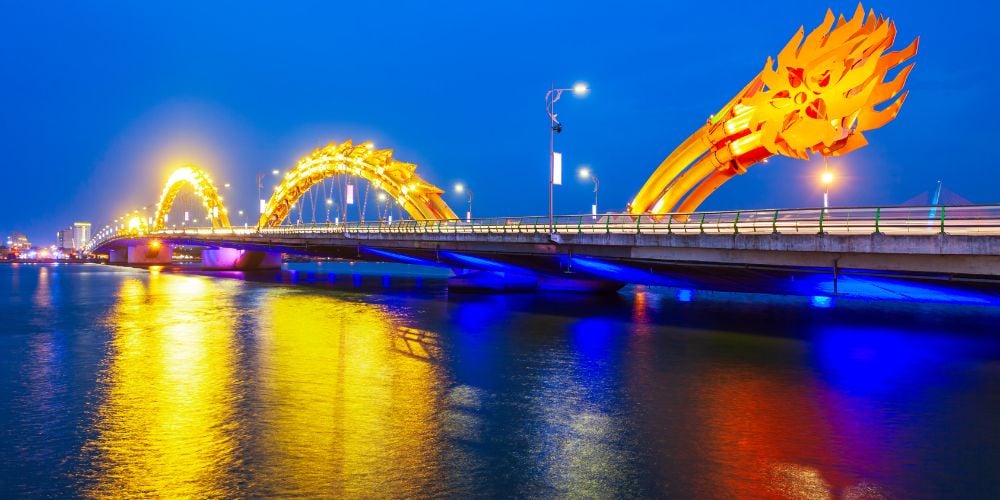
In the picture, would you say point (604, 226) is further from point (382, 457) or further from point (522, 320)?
point (382, 457)

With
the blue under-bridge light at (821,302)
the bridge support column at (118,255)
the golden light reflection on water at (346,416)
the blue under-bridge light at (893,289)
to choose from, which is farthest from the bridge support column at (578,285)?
the bridge support column at (118,255)

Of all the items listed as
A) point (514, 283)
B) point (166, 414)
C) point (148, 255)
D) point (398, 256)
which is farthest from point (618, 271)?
point (148, 255)

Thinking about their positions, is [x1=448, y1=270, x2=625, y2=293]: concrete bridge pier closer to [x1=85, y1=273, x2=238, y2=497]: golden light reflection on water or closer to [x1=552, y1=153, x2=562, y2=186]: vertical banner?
[x1=552, y1=153, x2=562, y2=186]: vertical banner

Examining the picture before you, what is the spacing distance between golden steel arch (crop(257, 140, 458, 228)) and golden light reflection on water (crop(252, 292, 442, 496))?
41545 mm

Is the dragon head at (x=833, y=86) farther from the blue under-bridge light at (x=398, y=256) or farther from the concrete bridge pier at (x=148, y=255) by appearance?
the concrete bridge pier at (x=148, y=255)

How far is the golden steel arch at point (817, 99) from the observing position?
33.6 metres

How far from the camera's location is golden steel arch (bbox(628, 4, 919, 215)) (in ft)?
110

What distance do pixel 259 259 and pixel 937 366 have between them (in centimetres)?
9946

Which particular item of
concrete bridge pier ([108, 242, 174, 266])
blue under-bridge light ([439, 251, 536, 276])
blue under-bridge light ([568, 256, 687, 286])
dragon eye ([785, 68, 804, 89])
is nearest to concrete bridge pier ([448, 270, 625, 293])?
blue under-bridge light ([439, 251, 536, 276])

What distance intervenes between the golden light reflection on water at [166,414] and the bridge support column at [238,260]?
74765 millimetres

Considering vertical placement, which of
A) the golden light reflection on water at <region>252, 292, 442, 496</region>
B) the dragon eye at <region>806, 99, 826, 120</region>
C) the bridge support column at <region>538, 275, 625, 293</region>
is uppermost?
the dragon eye at <region>806, 99, 826, 120</region>

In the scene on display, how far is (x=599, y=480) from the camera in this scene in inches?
466

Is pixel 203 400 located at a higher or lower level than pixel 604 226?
lower

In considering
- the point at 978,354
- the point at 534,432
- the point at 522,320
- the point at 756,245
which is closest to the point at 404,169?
the point at 522,320
